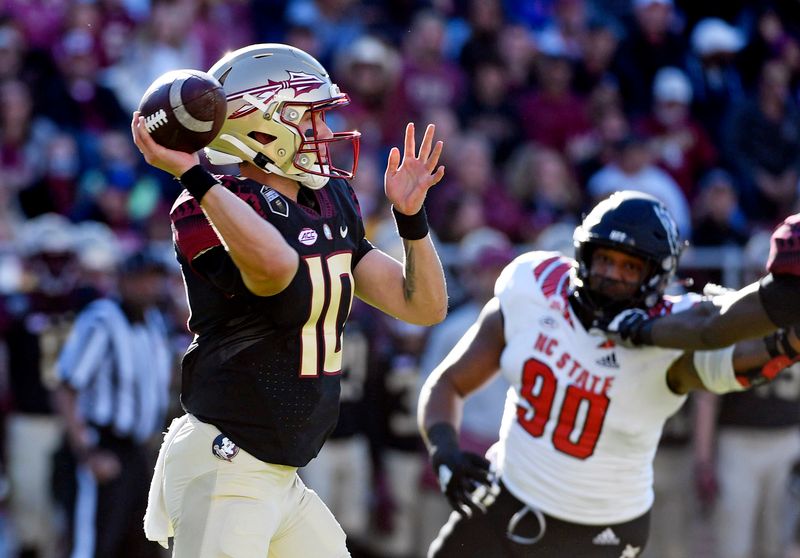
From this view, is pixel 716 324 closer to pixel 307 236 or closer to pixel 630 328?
pixel 630 328

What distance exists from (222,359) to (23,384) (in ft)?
14.1

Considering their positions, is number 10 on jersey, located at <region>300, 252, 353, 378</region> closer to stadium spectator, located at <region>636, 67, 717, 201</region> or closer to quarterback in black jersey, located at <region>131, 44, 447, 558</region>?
quarterback in black jersey, located at <region>131, 44, 447, 558</region>

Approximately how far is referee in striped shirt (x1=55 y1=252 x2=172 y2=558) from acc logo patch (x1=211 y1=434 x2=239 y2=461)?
12.4 feet

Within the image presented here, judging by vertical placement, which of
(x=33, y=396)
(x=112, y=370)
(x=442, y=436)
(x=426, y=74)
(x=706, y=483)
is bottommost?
(x=706, y=483)

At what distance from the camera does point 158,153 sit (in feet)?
10.9

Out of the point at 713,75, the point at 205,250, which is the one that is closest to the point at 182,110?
the point at 205,250

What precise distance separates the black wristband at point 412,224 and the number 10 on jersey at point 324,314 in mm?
186

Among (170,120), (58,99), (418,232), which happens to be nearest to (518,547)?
(418,232)

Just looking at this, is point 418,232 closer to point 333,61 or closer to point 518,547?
point 518,547

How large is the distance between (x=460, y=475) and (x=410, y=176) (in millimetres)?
1033

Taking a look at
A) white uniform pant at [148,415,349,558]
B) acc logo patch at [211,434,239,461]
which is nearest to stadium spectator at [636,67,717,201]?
white uniform pant at [148,415,349,558]

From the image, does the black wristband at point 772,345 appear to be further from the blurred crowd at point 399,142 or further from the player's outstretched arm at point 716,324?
the blurred crowd at point 399,142

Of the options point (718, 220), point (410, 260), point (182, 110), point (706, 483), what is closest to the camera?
point (182, 110)

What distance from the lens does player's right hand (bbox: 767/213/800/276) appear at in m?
3.59
